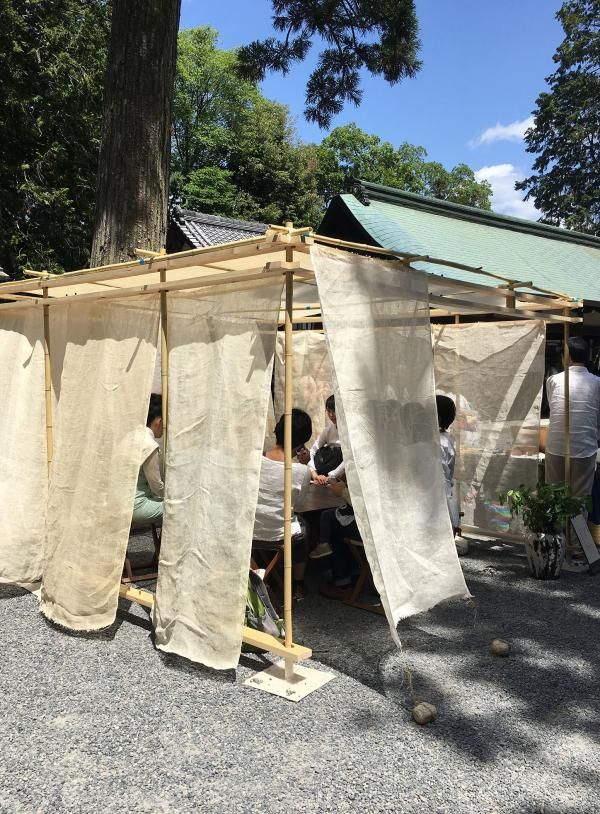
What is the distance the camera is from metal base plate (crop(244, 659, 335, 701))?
3.28 meters

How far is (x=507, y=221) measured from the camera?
1112 centimetres

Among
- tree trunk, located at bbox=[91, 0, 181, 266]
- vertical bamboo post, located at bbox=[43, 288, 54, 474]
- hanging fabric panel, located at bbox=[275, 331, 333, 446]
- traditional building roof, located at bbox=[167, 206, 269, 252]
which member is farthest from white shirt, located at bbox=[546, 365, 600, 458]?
traditional building roof, located at bbox=[167, 206, 269, 252]

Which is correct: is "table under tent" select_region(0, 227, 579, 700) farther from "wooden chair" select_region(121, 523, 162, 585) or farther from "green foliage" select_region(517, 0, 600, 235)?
"green foliage" select_region(517, 0, 600, 235)

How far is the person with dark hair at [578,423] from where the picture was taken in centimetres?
573

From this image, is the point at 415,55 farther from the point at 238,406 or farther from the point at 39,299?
the point at 238,406

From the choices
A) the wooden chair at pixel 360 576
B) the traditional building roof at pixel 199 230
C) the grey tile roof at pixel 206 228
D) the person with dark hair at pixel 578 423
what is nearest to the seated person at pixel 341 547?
the wooden chair at pixel 360 576

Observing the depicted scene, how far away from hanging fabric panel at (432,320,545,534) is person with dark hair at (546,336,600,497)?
0.15 m

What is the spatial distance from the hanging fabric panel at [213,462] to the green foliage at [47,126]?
1273cm

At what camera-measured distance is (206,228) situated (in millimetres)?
18266

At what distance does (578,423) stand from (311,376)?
9.45ft

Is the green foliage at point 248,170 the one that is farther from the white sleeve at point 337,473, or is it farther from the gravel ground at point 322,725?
the gravel ground at point 322,725

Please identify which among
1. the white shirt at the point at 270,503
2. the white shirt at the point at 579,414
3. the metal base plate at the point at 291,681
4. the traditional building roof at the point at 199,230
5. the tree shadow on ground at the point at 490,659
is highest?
the traditional building roof at the point at 199,230

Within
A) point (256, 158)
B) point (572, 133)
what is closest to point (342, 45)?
point (256, 158)

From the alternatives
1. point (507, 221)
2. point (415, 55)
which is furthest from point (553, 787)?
point (507, 221)
